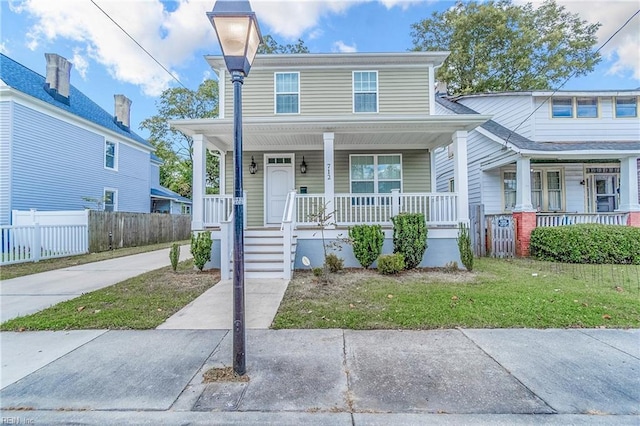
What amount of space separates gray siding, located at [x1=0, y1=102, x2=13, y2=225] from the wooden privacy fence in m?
3.03

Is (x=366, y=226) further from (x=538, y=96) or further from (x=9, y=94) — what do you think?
(x=9, y=94)

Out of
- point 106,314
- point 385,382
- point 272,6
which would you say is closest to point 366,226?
point 385,382

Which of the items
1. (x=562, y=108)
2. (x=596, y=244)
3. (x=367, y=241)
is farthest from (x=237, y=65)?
(x=562, y=108)

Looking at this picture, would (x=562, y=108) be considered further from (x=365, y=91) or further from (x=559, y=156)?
(x=365, y=91)

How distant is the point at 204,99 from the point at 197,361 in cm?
2857

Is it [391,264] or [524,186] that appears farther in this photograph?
[524,186]

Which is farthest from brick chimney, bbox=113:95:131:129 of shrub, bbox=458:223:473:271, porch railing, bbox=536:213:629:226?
porch railing, bbox=536:213:629:226

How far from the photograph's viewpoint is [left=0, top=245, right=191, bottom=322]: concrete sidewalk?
477cm

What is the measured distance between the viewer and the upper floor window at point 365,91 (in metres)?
10.0

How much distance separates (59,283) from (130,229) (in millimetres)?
7800

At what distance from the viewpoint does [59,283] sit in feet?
20.4

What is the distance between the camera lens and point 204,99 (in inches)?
1067

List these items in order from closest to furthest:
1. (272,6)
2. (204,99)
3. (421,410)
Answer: (421,410)
(272,6)
(204,99)

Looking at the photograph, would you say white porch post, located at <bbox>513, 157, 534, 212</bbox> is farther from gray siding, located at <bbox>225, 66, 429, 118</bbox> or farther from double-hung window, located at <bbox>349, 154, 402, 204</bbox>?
double-hung window, located at <bbox>349, 154, 402, 204</bbox>
